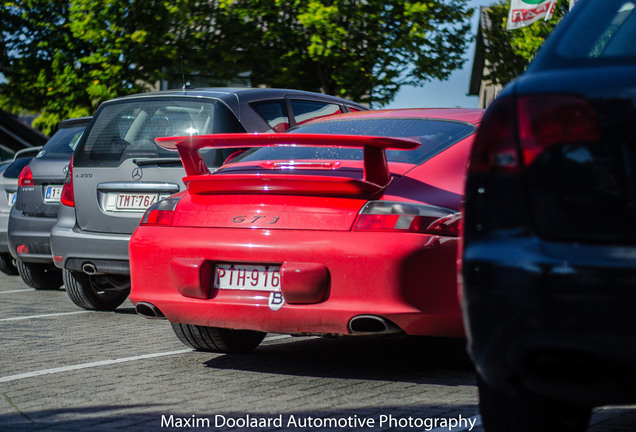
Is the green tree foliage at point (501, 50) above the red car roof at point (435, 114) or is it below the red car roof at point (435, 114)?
below

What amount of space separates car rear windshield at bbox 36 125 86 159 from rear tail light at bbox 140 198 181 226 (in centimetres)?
390

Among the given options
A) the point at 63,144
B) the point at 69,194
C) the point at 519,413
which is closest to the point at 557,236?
the point at 519,413

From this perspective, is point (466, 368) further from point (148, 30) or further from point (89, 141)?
point (148, 30)

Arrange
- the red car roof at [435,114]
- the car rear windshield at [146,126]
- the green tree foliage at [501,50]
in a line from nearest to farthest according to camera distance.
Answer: the red car roof at [435,114]
the car rear windshield at [146,126]
the green tree foliage at [501,50]

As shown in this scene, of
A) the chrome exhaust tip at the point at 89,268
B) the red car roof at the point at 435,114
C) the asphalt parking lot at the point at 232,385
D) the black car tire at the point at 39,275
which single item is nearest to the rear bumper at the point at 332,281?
the asphalt parking lot at the point at 232,385

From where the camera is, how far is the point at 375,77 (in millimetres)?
24750

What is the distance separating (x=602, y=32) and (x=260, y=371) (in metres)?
2.71

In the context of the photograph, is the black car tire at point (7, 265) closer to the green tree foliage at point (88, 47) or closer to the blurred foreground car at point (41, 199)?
the blurred foreground car at point (41, 199)

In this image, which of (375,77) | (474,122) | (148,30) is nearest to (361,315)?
(474,122)

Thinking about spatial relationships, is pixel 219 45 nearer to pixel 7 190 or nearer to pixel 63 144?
pixel 7 190

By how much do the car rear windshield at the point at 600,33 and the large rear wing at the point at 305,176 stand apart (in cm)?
134

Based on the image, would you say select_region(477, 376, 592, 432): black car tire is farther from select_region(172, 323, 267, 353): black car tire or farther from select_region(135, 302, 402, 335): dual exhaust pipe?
select_region(172, 323, 267, 353): black car tire

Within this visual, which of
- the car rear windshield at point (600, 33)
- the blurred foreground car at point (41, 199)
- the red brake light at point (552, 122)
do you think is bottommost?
the blurred foreground car at point (41, 199)

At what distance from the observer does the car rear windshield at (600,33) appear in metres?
2.92
